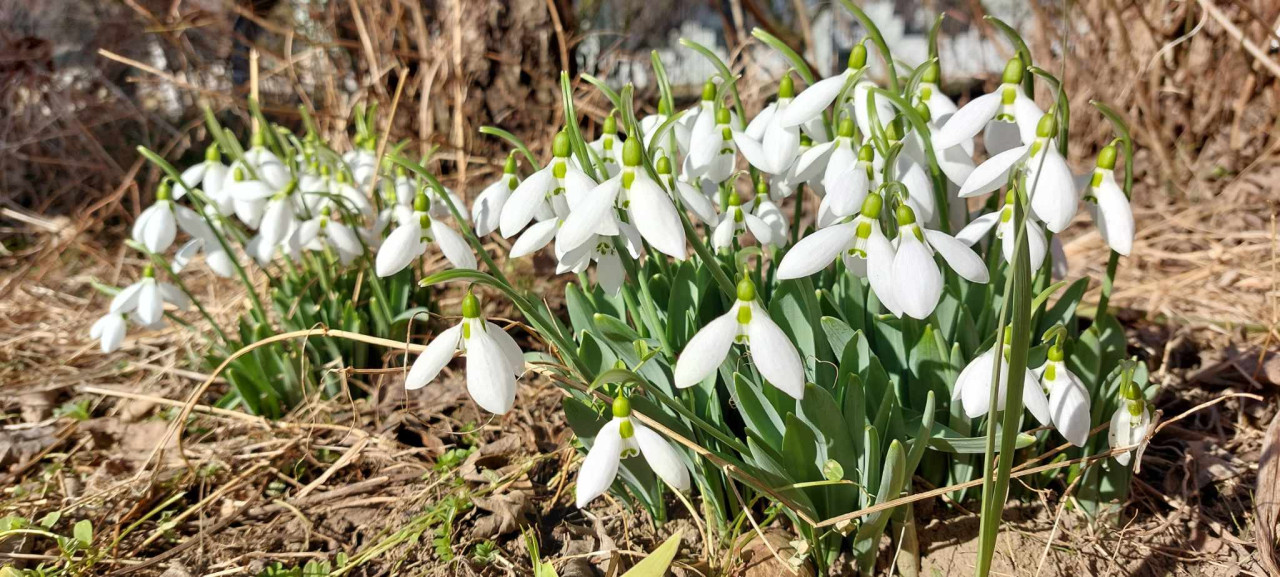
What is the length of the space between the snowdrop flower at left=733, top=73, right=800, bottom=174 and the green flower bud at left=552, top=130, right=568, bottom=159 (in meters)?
0.29

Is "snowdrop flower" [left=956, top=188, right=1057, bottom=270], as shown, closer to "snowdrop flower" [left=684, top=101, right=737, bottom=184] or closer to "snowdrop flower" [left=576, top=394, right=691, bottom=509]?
"snowdrop flower" [left=684, top=101, right=737, bottom=184]

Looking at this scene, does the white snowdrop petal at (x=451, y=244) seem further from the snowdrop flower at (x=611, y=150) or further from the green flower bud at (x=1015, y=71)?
the green flower bud at (x=1015, y=71)

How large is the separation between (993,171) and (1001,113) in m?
0.13

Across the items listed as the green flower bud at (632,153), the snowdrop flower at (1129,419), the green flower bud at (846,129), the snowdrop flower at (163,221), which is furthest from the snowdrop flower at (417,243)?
the snowdrop flower at (1129,419)

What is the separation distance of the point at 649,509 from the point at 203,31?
4098 millimetres

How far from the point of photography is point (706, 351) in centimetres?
92

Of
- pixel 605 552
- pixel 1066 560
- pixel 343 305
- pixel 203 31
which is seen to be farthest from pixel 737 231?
pixel 203 31

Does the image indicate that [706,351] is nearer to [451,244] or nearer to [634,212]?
[634,212]

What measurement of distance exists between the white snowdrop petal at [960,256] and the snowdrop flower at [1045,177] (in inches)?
4.1

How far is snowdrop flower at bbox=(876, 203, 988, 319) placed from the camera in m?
0.91

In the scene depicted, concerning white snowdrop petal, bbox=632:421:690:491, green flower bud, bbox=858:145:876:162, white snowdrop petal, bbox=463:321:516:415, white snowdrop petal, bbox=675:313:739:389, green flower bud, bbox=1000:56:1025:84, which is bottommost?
white snowdrop petal, bbox=632:421:690:491

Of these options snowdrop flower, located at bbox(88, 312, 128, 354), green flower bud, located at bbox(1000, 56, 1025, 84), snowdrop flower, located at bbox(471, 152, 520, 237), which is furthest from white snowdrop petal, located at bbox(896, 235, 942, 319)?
snowdrop flower, located at bbox(88, 312, 128, 354)

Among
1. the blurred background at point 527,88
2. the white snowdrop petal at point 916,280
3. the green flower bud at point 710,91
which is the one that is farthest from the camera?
the blurred background at point 527,88

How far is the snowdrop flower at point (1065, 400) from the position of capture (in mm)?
1038
